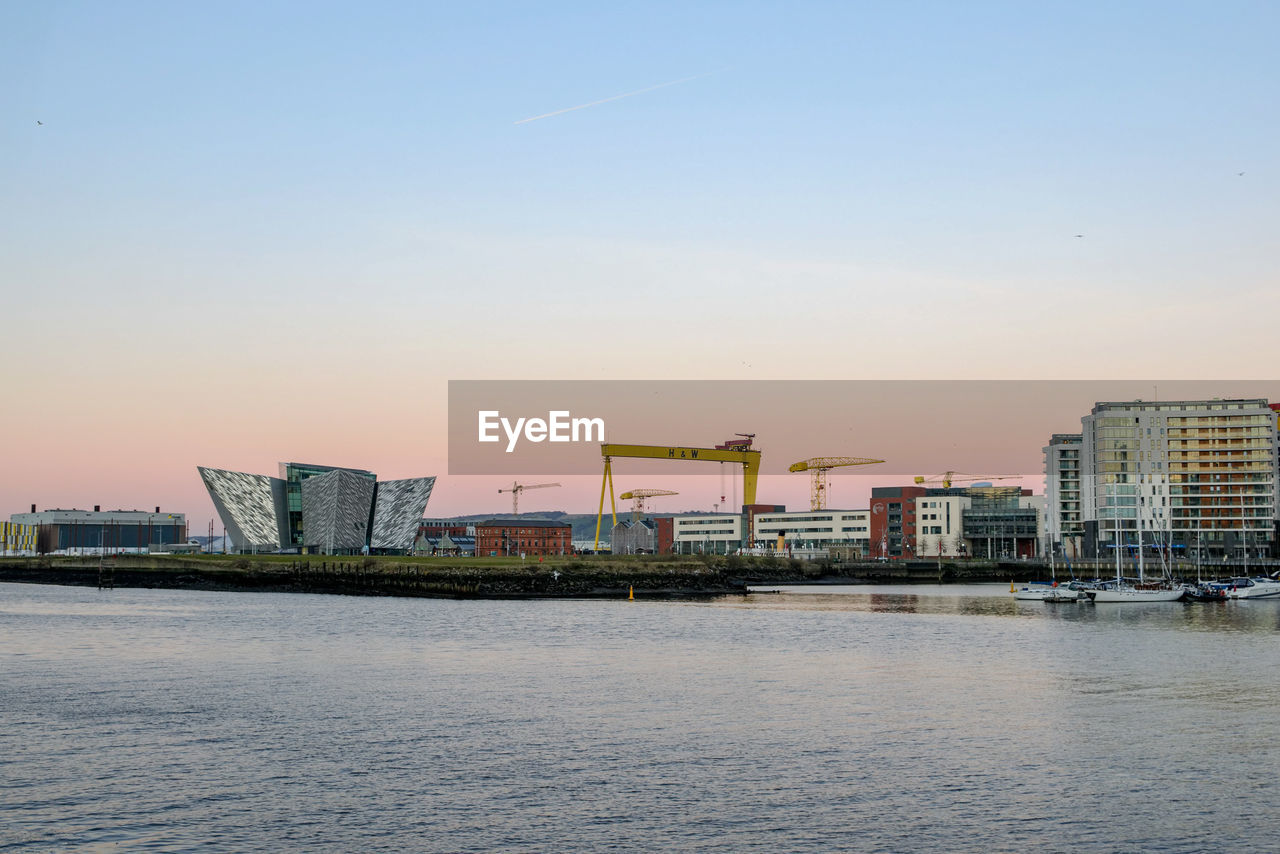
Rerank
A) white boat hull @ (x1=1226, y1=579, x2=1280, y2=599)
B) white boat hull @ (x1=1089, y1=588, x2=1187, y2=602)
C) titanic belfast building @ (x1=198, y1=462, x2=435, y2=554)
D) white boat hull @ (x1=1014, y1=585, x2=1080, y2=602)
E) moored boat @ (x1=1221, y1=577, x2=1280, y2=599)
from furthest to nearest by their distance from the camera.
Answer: titanic belfast building @ (x1=198, y1=462, x2=435, y2=554) < white boat hull @ (x1=1226, y1=579, x2=1280, y2=599) < moored boat @ (x1=1221, y1=577, x2=1280, y2=599) < white boat hull @ (x1=1014, y1=585, x2=1080, y2=602) < white boat hull @ (x1=1089, y1=588, x2=1187, y2=602)

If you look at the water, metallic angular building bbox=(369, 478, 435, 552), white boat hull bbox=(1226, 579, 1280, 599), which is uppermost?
metallic angular building bbox=(369, 478, 435, 552)

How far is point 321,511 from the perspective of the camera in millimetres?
174375

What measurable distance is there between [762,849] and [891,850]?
2230mm

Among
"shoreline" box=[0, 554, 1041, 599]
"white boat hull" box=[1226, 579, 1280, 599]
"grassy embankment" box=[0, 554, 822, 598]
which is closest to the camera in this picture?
"white boat hull" box=[1226, 579, 1280, 599]

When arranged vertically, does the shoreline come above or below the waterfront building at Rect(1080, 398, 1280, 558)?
below

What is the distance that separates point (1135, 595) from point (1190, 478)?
334ft

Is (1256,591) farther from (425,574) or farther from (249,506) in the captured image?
(249,506)

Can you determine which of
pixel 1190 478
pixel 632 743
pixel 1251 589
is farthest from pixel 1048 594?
pixel 1190 478

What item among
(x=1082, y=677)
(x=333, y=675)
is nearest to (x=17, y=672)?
(x=333, y=675)

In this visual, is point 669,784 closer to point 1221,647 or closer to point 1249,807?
point 1249,807

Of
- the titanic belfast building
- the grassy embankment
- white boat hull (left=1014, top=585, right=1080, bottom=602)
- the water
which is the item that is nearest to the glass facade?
the titanic belfast building

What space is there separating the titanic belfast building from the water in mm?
113190

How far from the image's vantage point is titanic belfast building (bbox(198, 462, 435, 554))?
17212cm

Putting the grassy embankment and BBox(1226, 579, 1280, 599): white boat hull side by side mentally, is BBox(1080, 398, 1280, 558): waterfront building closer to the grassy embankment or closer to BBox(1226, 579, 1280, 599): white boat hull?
the grassy embankment
